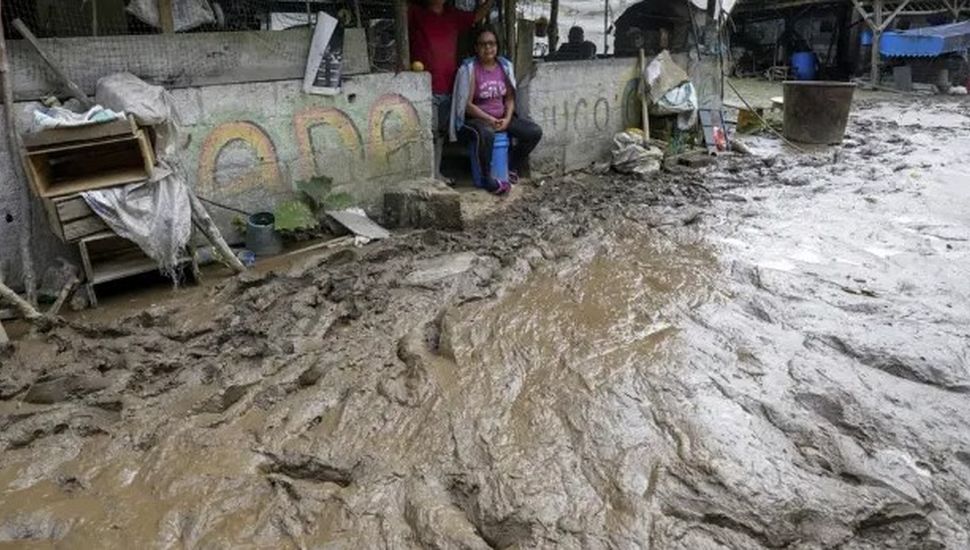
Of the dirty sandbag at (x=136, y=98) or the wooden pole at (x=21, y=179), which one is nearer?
the wooden pole at (x=21, y=179)

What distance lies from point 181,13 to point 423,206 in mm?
2401

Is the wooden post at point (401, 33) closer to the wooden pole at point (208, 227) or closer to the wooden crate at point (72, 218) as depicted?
the wooden pole at point (208, 227)

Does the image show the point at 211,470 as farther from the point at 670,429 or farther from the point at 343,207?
the point at 343,207

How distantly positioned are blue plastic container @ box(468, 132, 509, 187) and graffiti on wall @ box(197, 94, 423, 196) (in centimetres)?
74

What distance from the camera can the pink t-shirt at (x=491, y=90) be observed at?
6895 mm

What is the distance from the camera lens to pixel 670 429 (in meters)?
2.95

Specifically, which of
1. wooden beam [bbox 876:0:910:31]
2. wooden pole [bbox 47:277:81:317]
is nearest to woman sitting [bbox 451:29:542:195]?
wooden pole [bbox 47:277:81:317]

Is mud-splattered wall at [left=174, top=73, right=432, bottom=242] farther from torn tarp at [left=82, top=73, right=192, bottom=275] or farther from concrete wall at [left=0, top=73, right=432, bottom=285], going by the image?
torn tarp at [left=82, top=73, right=192, bottom=275]

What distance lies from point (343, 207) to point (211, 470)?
347 cm

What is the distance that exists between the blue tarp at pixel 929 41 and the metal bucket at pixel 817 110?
9335mm

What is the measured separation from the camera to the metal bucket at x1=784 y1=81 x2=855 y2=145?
30.8ft

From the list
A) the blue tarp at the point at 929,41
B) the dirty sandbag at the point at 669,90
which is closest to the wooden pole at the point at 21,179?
the dirty sandbag at the point at 669,90

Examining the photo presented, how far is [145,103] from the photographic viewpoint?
4.32 m

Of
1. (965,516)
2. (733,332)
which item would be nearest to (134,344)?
(733,332)
